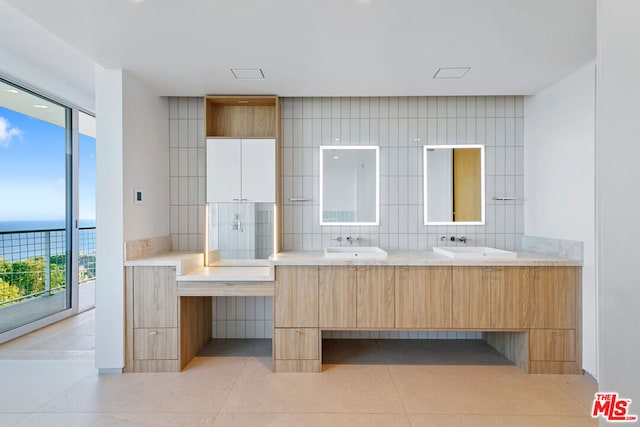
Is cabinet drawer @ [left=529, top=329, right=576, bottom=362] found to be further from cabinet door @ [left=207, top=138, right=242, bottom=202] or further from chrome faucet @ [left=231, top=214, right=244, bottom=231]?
cabinet door @ [left=207, top=138, right=242, bottom=202]

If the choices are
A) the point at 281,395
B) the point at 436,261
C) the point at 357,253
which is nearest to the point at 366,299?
the point at 357,253

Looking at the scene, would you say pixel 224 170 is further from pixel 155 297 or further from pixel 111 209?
pixel 155 297

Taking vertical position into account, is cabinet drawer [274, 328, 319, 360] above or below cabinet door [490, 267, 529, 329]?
below

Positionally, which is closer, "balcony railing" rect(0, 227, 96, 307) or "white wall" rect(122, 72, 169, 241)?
"white wall" rect(122, 72, 169, 241)

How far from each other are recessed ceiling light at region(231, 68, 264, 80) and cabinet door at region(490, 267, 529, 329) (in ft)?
8.42

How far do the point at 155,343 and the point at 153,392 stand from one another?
43 cm

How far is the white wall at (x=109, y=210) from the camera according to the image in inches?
110

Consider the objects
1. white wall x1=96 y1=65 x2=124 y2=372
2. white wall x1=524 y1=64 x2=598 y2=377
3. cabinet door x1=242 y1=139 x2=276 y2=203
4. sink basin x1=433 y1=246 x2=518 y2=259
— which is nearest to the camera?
white wall x1=524 y1=64 x2=598 y2=377

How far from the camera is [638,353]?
66 cm

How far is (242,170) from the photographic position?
3336 millimetres

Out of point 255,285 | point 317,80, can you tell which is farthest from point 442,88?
point 255,285

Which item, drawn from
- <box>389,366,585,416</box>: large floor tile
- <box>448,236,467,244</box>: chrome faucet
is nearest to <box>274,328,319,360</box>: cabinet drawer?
<box>389,366,585,416</box>: large floor tile

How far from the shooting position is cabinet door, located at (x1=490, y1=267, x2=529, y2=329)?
2812 mm

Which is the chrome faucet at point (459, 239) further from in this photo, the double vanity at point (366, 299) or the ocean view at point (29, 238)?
the ocean view at point (29, 238)
